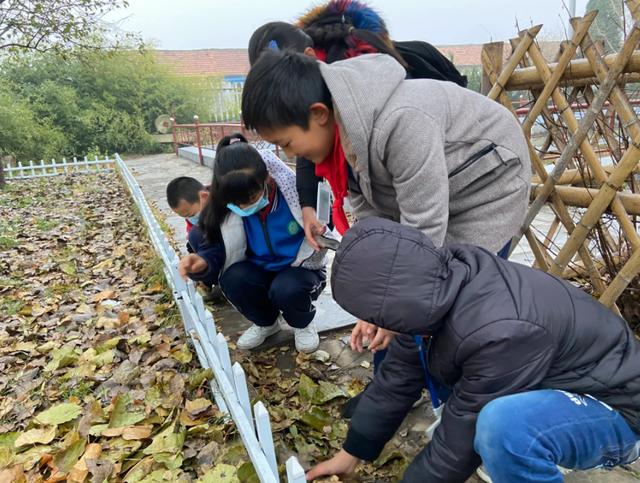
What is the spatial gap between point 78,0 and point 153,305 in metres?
8.30

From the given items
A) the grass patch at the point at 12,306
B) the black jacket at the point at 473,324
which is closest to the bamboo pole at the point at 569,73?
the black jacket at the point at 473,324

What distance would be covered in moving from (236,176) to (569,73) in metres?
1.39

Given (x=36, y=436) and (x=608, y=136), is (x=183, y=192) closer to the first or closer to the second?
(x=36, y=436)

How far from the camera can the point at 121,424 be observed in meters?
1.77

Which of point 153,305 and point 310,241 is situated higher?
point 310,241

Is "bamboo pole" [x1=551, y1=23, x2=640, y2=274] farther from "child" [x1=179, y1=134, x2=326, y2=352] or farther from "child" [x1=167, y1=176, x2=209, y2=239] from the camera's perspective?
"child" [x1=167, y1=176, x2=209, y2=239]

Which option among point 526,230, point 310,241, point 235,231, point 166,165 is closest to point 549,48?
point 526,230

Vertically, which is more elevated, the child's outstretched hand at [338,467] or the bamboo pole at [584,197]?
the bamboo pole at [584,197]

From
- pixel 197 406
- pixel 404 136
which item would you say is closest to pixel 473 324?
pixel 404 136

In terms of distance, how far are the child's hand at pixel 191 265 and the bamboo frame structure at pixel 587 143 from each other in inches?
55.4

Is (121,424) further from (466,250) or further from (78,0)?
(78,0)

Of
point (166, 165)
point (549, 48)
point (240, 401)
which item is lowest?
point (166, 165)

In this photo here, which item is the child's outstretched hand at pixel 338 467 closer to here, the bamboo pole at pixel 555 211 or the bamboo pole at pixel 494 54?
the bamboo pole at pixel 555 211

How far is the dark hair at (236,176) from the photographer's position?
6.40 ft
